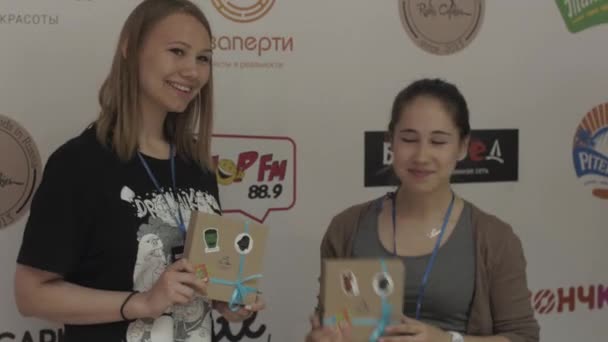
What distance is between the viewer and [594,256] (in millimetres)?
2652

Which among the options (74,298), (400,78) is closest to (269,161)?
(400,78)

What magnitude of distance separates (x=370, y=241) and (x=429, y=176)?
0.64 ft

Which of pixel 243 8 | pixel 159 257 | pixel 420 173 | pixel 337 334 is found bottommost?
pixel 337 334

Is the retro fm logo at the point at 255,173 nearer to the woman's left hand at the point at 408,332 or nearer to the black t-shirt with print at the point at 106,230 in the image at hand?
the black t-shirt with print at the point at 106,230

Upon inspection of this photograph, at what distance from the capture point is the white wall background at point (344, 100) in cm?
198

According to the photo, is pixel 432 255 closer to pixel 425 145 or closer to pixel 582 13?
pixel 425 145

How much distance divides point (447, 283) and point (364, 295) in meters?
0.20

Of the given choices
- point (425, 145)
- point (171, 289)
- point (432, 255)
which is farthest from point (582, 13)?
point (171, 289)

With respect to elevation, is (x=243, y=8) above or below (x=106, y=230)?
above

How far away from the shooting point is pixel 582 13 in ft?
8.37

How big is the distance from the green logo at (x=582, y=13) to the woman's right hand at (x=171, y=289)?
1.77 meters

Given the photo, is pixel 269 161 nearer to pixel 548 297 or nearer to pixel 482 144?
pixel 482 144

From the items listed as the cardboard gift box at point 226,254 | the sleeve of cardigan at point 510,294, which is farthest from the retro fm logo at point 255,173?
the sleeve of cardigan at point 510,294

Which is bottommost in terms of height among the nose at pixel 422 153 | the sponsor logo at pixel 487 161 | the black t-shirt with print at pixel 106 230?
the black t-shirt with print at pixel 106 230
